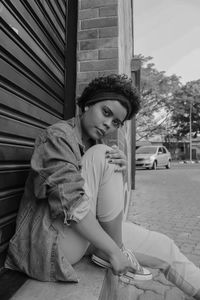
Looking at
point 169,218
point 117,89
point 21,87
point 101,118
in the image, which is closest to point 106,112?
point 101,118

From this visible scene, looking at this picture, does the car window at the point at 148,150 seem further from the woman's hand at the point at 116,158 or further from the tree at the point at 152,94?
the woman's hand at the point at 116,158

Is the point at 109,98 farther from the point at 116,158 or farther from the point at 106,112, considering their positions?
the point at 116,158

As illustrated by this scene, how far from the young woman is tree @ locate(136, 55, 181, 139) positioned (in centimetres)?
2385

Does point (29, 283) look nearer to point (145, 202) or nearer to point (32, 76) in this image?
point (32, 76)

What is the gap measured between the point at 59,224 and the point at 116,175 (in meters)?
0.35

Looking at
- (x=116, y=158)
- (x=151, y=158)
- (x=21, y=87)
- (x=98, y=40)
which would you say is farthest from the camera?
(x=151, y=158)

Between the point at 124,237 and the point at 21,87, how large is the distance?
998 mm

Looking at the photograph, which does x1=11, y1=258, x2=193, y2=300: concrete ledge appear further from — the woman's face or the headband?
the headband

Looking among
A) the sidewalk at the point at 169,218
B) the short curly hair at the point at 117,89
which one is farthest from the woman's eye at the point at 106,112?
the sidewalk at the point at 169,218

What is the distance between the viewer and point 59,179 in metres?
1.22

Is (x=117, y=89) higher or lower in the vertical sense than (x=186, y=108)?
lower

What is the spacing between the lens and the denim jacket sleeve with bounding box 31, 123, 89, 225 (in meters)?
1.22

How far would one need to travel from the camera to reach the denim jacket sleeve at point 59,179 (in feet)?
4.00

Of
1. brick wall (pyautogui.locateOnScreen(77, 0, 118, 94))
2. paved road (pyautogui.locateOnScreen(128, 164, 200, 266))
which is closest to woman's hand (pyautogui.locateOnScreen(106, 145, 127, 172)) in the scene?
brick wall (pyautogui.locateOnScreen(77, 0, 118, 94))
